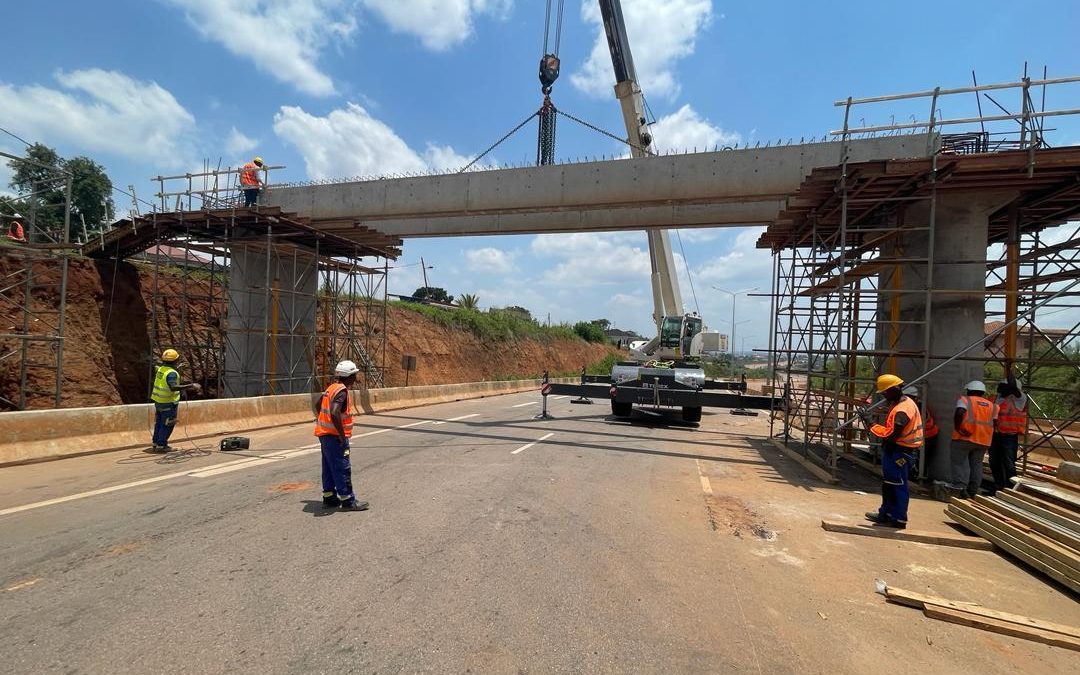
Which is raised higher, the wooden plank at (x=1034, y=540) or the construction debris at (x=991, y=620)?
the wooden plank at (x=1034, y=540)

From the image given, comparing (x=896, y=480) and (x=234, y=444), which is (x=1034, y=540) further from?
(x=234, y=444)

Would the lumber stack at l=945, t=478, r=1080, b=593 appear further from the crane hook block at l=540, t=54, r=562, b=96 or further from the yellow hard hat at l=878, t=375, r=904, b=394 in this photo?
the crane hook block at l=540, t=54, r=562, b=96

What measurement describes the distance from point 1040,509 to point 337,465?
7570 millimetres

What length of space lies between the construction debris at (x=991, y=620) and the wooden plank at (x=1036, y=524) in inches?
58.7

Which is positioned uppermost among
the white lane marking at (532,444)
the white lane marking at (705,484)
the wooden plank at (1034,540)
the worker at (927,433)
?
the worker at (927,433)

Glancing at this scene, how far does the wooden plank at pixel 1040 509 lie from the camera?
5309mm

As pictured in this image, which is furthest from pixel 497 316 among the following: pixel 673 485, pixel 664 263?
pixel 673 485

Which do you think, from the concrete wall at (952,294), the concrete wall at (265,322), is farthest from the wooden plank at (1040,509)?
the concrete wall at (265,322)

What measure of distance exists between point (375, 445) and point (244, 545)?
18.8 ft

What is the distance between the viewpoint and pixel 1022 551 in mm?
5262

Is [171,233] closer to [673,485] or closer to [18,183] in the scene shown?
[673,485]

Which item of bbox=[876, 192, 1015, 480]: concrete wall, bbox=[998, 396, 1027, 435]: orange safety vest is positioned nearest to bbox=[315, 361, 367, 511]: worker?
bbox=[876, 192, 1015, 480]: concrete wall

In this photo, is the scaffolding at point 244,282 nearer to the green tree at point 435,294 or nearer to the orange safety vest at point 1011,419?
the orange safety vest at point 1011,419

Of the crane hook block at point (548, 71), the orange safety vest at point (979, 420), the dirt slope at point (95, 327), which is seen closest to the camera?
the orange safety vest at point (979, 420)
